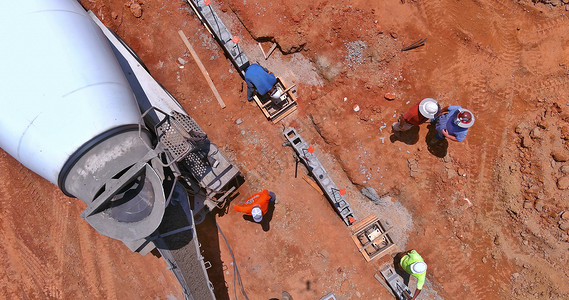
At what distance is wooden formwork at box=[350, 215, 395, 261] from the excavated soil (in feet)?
0.83

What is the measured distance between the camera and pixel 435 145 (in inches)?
354

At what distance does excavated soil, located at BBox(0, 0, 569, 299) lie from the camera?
8.95 meters

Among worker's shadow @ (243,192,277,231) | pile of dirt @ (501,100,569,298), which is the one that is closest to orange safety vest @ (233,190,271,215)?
worker's shadow @ (243,192,277,231)

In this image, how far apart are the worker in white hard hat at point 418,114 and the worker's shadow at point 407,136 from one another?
6.9 inches

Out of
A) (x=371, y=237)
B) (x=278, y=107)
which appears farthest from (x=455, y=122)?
(x=278, y=107)

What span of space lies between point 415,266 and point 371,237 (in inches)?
61.6

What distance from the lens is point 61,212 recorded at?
29.9 ft

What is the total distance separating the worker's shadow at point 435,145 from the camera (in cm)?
898

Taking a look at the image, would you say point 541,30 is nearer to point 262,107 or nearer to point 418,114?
point 418,114

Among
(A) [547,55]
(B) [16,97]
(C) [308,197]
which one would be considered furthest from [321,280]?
(A) [547,55]

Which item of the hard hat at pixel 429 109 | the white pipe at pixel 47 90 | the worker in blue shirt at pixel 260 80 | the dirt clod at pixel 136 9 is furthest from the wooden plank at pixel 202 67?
the hard hat at pixel 429 109

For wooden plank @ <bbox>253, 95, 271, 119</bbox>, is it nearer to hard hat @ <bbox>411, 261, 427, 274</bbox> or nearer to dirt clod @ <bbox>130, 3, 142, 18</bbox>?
dirt clod @ <bbox>130, 3, 142, 18</bbox>

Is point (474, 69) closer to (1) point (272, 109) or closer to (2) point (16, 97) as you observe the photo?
(1) point (272, 109)

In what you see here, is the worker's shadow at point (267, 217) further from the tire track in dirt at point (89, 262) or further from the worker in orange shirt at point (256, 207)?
the tire track in dirt at point (89, 262)
